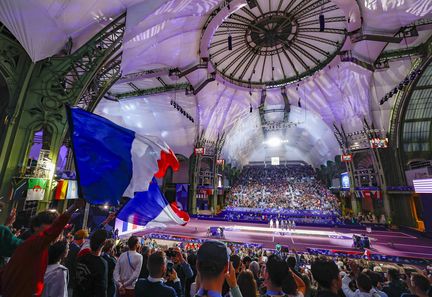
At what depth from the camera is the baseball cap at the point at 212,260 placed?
1.54 meters

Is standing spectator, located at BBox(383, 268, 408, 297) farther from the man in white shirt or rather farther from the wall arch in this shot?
the wall arch

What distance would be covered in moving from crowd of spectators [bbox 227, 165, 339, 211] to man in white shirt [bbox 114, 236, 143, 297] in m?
29.2

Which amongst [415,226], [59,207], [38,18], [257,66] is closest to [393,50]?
[257,66]

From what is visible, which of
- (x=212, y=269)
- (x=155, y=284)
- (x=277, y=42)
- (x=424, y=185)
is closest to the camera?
(x=212, y=269)

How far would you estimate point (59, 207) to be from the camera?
14.7 metres

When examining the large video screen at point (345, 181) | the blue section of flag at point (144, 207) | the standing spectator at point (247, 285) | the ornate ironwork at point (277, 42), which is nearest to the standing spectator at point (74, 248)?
the blue section of flag at point (144, 207)

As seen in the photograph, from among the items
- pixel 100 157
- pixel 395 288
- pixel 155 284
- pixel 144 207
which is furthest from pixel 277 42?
pixel 155 284

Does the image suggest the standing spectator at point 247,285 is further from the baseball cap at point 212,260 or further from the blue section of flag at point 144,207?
the blue section of flag at point 144,207

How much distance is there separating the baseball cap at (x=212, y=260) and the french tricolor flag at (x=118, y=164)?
213cm

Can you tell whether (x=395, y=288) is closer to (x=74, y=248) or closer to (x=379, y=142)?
A: (x=74, y=248)

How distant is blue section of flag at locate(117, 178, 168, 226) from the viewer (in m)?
4.19

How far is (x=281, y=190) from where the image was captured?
36156mm

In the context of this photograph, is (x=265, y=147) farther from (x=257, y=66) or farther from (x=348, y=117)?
(x=257, y=66)

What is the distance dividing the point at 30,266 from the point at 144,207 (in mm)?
2192
